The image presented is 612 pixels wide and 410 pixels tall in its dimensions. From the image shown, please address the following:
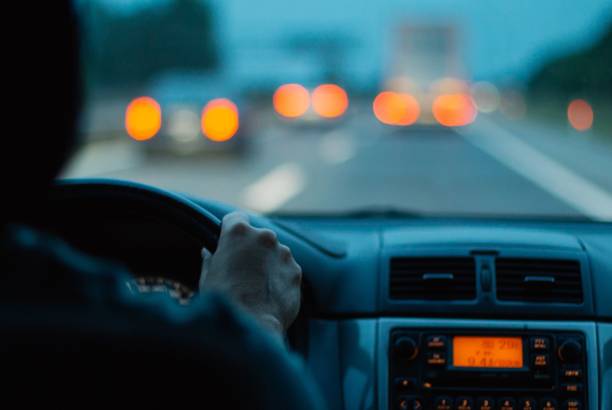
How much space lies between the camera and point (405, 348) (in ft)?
11.1

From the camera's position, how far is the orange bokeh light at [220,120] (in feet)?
69.6

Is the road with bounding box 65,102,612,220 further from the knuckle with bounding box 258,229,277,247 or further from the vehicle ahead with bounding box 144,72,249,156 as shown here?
the knuckle with bounding box 258,229,277,247

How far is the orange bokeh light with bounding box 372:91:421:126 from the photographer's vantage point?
3134 cm

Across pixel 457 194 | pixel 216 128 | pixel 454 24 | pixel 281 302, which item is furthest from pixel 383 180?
pixel 454 24

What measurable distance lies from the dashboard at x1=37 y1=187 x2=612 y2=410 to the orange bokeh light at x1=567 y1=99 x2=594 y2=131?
79.6ft

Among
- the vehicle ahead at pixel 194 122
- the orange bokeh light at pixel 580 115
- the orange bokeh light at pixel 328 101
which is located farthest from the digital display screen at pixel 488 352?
the orange bokeh light at pixel 328 101

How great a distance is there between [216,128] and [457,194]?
711 cm

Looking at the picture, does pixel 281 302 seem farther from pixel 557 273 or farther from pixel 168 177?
pixel 168 177

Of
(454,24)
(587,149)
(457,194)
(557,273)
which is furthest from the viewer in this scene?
(454,24)

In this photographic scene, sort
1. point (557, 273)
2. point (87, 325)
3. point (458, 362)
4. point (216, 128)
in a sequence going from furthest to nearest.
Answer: point (216, 128) < point (557, 273) < point (458, 362) < point (87, 325)

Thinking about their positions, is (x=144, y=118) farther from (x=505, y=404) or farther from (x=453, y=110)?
(x=505, y=404)

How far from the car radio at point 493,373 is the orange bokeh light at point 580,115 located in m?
24.6

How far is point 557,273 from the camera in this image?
3.64 meters

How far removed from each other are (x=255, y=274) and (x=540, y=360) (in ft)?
5.04
